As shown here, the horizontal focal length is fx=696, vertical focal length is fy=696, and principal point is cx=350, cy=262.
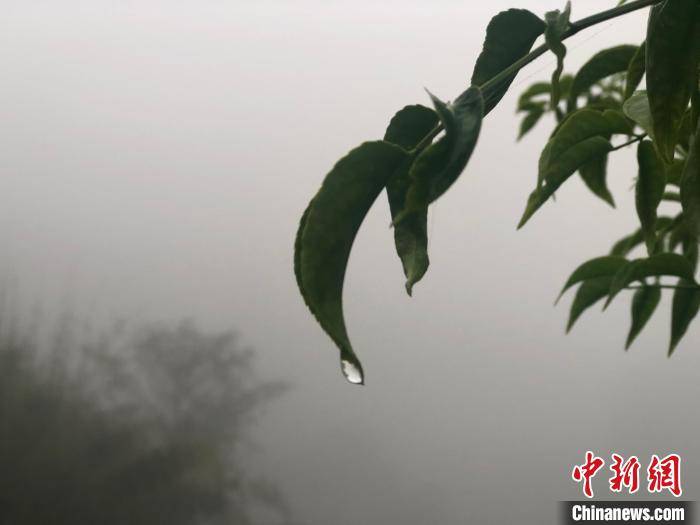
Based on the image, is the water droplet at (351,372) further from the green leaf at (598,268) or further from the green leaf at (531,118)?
the green leaf at (531,118)

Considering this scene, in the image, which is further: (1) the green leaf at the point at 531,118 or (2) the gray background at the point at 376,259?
(2) the gray background at the point at 376,259

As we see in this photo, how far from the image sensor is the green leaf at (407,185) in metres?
0.14

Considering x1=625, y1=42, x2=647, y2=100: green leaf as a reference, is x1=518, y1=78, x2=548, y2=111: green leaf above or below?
above

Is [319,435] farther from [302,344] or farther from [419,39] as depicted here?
[419,39]

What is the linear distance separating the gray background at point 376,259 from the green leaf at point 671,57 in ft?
5.22

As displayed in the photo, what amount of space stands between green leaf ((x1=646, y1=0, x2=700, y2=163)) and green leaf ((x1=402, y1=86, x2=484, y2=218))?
0.18 ft

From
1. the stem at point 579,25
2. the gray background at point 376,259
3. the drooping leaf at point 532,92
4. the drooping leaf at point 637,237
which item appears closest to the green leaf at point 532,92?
the drooping leaf at point 532,92

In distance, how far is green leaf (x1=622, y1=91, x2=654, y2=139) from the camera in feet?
0.69

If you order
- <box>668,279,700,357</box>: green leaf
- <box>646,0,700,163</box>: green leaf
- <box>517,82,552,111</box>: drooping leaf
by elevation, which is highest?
<box>517,82,552,111</box>: drooping leaf

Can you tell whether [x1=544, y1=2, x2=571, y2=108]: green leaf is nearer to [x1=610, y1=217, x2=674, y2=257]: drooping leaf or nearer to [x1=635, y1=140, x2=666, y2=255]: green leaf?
[x1=635, y1=140, x2=666, y2=255]: green leaf

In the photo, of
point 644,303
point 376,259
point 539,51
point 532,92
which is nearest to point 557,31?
point 539,51

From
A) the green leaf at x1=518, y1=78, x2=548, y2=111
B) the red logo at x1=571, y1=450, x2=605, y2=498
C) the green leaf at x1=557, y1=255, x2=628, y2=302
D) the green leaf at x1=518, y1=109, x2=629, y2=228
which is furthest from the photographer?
the red logo at x1=571, y1=450, x2=605, y2=498

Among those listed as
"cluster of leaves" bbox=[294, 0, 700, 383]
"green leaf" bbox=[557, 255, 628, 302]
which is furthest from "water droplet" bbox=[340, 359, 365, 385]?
"green leaf" bbox=[557, 255, 628, 302]

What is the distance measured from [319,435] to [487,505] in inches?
19.2
